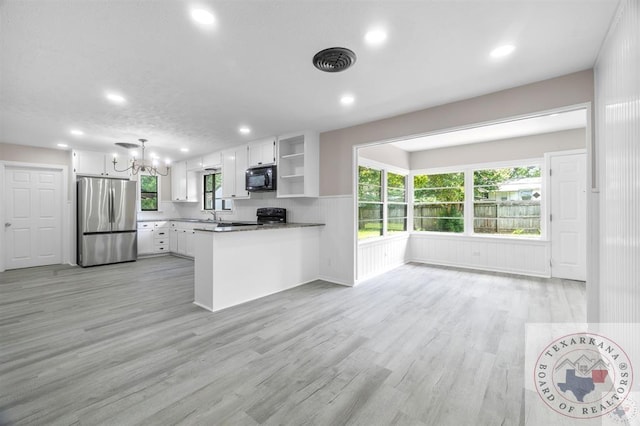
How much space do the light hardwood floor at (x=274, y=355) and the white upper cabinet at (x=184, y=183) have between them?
366cm

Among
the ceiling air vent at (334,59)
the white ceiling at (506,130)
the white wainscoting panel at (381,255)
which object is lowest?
the white wainscoting panel at (381,255)

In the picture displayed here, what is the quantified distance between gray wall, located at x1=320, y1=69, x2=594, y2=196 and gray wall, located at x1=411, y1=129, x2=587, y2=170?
7.89 feet

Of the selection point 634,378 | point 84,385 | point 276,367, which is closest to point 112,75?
point 84,385

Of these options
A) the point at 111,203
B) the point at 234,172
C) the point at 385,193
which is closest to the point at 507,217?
the point at 385,193

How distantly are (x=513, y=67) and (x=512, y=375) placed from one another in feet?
8.90

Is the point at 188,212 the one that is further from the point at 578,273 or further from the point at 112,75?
the point at 578,273

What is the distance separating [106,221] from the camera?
614 centimetres

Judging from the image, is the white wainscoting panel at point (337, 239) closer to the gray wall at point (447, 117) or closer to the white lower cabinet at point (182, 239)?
the gray wall at point (447, 117)

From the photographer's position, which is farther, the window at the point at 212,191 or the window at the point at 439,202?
the window at the point at 212,191

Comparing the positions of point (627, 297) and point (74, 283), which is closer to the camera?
point (627, 297)

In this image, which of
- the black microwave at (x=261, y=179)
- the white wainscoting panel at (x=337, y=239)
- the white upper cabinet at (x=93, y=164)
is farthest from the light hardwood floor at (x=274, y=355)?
the white upper cabinet at (x=93, y=164)

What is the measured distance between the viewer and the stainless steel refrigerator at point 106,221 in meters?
5.88

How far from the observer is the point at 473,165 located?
226 inches

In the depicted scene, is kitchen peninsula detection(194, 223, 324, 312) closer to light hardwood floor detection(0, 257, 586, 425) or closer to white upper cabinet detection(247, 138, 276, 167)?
light hardwood floor detection(0, 257, 586, 425)
